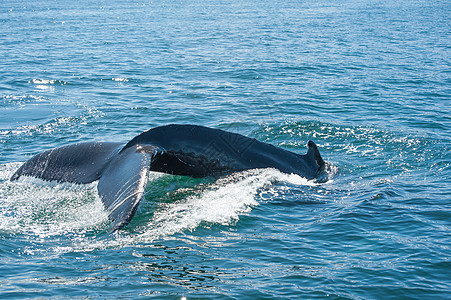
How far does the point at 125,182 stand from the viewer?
18.3ft

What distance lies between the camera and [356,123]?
13.5 meters

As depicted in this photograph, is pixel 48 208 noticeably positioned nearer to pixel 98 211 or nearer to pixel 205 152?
pixel 98 211

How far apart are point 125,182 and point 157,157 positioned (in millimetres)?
776

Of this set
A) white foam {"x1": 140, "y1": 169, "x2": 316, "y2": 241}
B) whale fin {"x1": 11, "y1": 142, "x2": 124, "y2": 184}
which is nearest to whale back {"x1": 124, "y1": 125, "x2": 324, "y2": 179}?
white foam {"x1": 140, "y1": 169, "x2": 316, "y2": 241}

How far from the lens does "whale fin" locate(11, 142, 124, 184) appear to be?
6.50 m

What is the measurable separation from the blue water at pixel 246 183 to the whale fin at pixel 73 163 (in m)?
0.16

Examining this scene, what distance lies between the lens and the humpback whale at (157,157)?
6.07 m

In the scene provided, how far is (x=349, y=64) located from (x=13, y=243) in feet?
59.4

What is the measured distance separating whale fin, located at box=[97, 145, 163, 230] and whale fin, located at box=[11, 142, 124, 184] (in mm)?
258

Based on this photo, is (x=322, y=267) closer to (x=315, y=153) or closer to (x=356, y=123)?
(x=315, y=153)

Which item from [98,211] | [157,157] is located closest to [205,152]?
[157,157]

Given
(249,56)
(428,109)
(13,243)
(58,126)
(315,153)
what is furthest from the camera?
(249,56)

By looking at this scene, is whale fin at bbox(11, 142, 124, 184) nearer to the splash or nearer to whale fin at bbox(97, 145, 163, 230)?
the splash

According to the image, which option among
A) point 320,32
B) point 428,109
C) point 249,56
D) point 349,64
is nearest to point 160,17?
point 320,32
